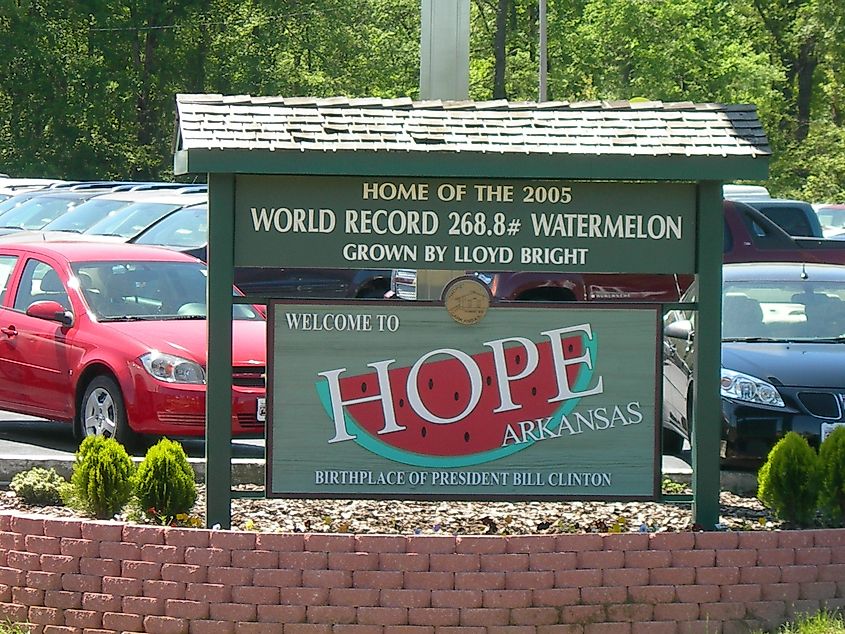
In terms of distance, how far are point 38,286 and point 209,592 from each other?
5.47 metres

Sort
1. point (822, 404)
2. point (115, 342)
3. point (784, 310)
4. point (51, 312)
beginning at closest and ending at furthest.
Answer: point (822, 404) → point (115, 342) → point (51, 312) → point (784, 310)

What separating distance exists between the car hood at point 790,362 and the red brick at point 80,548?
4805 mm

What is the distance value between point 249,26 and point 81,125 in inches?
314

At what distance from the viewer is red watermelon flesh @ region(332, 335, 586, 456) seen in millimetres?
6500

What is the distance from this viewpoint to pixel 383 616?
5.67 m

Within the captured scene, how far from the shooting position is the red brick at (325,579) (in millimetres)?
5688

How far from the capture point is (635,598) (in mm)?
5832

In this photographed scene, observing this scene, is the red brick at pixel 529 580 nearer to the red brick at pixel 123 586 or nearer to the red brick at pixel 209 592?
the red brick at pixel 209 592

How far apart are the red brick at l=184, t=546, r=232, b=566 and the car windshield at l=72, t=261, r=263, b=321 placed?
448cm

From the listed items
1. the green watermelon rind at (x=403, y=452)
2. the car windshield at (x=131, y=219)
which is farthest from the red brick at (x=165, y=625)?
the car windshield at (x=131, y=219)

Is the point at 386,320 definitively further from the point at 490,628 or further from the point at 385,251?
the point at 490,628

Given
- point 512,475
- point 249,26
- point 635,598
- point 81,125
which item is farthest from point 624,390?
point 249,26

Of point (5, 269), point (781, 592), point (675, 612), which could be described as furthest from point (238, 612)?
point (5, 269)

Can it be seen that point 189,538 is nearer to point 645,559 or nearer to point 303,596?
point 303,596
